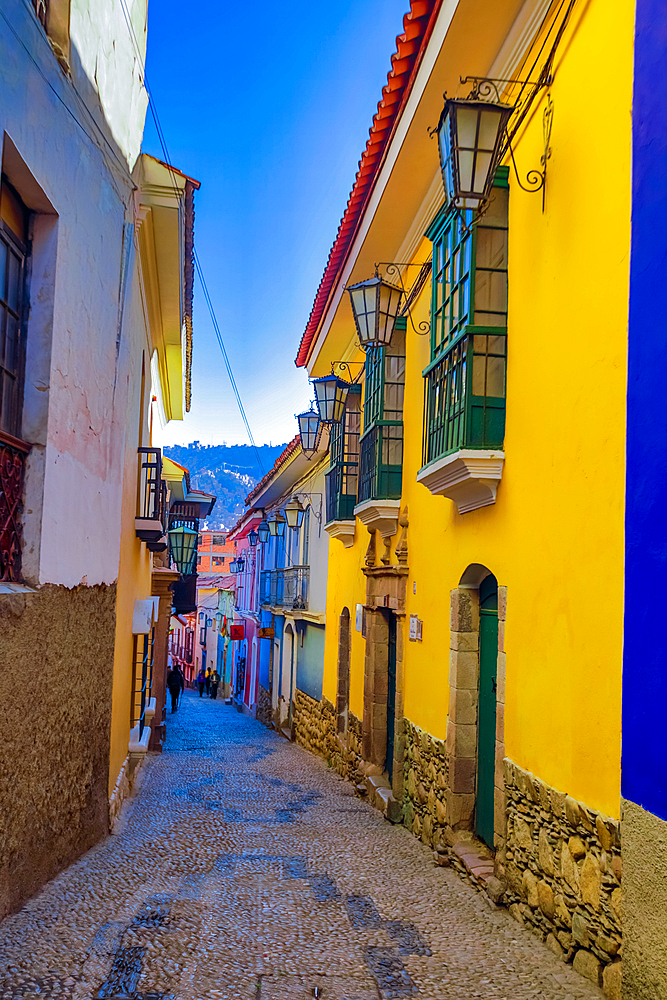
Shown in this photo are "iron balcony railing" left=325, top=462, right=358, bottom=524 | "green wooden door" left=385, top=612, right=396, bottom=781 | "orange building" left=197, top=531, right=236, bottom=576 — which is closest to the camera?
"green wooden door" left=385, top=612, right=396, bottom=781

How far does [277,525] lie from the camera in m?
22.4

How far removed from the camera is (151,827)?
730 centimetres

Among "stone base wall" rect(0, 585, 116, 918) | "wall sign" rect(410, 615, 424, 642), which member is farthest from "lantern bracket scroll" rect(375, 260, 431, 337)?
"stone base wall" rect(0, 585, 116, 918)

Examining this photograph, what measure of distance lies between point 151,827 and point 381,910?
2940 millimetres

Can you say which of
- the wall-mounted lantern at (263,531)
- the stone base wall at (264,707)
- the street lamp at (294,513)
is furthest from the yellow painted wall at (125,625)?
the wall-mounted lantern at (263,531)

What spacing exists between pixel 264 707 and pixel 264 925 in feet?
63.9

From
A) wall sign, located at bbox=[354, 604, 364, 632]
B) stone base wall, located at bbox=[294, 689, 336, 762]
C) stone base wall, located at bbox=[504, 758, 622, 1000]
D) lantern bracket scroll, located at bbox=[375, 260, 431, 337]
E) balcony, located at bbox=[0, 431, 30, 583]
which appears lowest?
stone base wall, located at bbox=[294, 689, 336, 762]

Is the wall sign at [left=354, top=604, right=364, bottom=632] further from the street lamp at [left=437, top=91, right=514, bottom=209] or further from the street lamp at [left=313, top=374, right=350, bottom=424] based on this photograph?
the street lamp at [left=437, top=91, right=514, bottom=209]

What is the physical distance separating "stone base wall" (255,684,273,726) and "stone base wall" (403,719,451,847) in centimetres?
1475

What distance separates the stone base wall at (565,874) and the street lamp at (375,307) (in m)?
5.04

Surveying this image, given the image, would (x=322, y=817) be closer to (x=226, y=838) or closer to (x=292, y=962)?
(x=226, y=838)

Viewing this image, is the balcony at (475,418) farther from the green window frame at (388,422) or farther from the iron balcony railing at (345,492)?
the iron balcony railing at (345,492)

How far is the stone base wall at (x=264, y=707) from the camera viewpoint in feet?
75.1

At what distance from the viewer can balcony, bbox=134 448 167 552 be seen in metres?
9.45
